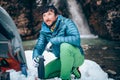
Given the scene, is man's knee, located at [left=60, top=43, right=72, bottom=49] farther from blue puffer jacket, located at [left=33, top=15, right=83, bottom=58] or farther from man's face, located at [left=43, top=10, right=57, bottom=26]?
man's face, located at [left=43, top=10, right=57, bottom=26]

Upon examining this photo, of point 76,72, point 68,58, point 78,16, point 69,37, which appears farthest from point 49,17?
point 78,16

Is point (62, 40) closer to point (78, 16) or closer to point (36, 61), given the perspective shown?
point (36, 61)

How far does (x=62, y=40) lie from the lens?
386cm

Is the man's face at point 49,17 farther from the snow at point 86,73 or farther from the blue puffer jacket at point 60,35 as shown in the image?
the snow at point 86,73

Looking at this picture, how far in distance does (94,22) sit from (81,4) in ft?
5.98

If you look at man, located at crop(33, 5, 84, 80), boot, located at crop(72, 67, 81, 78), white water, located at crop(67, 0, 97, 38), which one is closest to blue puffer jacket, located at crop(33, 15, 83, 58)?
man, located at crop(33, 5, 84, 80)

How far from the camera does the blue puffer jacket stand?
3.89m

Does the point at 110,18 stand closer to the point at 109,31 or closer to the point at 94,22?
the point at 109,31

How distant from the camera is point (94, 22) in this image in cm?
1250

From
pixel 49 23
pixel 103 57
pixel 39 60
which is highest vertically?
pixel 49 23

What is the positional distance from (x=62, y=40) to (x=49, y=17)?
415mm

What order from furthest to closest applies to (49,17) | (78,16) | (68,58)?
(78,16) < (49,17) < (68,58)

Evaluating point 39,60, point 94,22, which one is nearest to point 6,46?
point 39,60

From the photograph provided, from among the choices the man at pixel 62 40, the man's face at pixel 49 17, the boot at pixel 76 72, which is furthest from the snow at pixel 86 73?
the man's face at pixel 49 17
